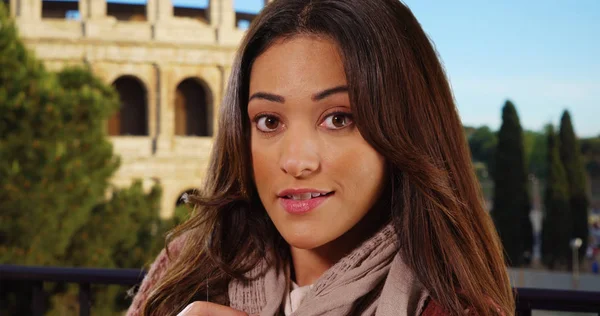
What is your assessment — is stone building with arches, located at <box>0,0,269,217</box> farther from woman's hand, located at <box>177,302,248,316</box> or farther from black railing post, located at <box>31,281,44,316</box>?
woman's hand, located at <box>177,302,248,316</box>

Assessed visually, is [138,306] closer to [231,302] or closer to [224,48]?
[231,302]

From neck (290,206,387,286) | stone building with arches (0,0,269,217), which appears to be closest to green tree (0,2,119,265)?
neck (290,206,387,286)

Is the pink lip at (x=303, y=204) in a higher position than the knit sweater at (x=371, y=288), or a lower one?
higher

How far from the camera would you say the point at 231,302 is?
1.30 metres

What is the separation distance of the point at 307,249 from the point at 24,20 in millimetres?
18963

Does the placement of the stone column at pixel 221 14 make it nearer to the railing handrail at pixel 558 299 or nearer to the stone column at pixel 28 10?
the stone column at pixel 28 10

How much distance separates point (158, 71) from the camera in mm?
20188

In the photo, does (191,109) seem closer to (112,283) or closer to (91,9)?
(91,9)

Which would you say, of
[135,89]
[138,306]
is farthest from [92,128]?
[135,89]

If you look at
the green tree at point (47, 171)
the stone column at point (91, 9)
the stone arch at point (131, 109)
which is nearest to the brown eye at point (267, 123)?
the green tree at point (47, 171)

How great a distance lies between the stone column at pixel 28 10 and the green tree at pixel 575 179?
53.5ft

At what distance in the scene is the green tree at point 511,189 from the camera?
2278 cm

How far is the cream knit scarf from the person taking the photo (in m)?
1.10

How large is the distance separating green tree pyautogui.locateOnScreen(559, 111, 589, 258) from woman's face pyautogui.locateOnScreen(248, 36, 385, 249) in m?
23.5
